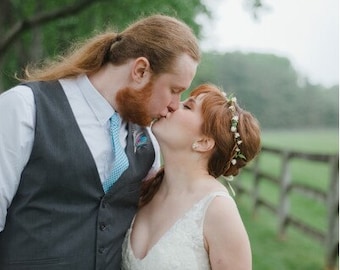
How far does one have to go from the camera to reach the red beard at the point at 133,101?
2863 mm

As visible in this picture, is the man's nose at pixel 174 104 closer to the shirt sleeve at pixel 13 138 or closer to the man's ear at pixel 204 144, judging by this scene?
the man's ear at pixel 204 144

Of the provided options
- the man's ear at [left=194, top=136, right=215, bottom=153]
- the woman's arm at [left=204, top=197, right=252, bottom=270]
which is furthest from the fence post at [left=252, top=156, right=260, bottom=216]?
the woman's arm at [left=204, top=197, right=252, bottom=270]

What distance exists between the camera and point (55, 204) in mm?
2686

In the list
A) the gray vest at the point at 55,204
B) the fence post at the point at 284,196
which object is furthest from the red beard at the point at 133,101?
the fence post at the point at 284,196

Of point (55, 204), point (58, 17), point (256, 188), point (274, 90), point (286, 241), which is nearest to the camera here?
point (55, 204)

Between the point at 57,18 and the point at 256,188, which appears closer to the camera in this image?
the point at 57,18

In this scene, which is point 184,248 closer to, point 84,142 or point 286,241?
point 84,142

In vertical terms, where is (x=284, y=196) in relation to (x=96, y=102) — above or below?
below

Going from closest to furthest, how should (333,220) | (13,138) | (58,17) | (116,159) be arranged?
1. (13,138)
2. (116,159)
3. (333,220)
4. (58,17)

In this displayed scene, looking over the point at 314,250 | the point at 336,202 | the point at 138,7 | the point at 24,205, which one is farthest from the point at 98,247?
the point at 138,7

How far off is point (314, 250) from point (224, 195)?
5.75 m

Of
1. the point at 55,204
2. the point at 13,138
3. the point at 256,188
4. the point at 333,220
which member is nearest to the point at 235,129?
the point at 55,204

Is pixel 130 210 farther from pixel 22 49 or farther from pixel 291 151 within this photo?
pixel 22 49

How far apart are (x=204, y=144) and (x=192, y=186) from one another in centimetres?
20
